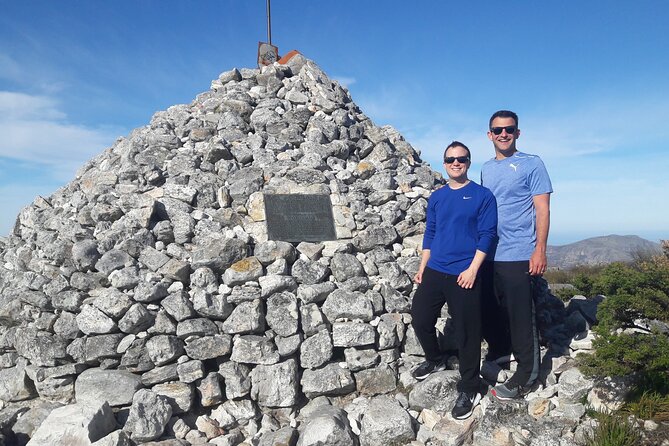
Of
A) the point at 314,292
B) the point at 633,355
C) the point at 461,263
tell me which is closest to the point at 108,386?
the point at 314,292

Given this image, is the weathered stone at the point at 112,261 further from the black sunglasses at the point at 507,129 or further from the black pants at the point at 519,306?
the black sunglasses at the point at 507,129

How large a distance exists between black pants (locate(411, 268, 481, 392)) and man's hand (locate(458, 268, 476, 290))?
0.07m

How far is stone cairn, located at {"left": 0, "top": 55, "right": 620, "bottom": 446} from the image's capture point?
195 inches

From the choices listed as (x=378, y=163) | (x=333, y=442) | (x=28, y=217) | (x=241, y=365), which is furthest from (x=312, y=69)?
(x=333, y=442)

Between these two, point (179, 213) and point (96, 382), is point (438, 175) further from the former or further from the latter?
point (96, 382)

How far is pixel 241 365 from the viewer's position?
5.66 m

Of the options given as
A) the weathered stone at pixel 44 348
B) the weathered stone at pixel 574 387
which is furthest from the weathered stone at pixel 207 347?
the weathered stone at pixel 574 387

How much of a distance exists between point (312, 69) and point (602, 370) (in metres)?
7.85

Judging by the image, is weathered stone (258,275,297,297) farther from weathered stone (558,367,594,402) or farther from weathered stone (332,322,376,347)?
weathered stone (558,367,594,402)

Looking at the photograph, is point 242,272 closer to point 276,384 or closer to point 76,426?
point 276,384

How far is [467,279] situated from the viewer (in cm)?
443

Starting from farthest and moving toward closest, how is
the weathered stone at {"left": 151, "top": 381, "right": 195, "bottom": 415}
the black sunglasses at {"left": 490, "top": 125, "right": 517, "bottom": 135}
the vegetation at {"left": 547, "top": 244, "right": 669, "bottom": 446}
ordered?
the weathered stone at {"left": 151, "top": 381, "right": 195, "bottom": 415} → the black sunglasses at {"left": 490, "top": 125, "right": 517, "bottom": 135} → the vegetation at {"left": 547, "top": 244, "right": 669, "bottom": 446}

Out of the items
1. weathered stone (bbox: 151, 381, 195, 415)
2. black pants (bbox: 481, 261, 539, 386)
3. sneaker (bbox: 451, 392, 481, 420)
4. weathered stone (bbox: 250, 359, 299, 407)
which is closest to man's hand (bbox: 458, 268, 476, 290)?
black pants (bbox: 481, 261, 539, 386)

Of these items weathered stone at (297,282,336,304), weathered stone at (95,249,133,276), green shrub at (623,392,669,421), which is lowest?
green shrub at (623,392,669,421)
